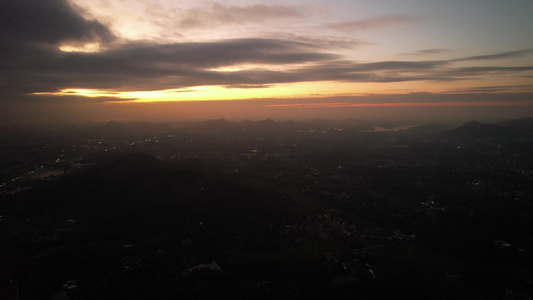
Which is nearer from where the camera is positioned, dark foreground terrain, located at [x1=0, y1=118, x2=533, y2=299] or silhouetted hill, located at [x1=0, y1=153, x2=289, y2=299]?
dark foreground terrain, located at [x1=0, y1=118, x2=533, y2=299]

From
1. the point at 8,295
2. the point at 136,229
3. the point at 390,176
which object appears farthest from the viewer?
the point at 390,176

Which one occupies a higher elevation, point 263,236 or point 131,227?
point 131,227

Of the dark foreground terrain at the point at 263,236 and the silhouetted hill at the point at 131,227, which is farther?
the silhouetted hill at the point at 131,227

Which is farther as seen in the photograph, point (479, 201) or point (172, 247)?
point (479, 201)

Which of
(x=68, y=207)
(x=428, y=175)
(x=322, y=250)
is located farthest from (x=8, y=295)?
(x=428, y=175)

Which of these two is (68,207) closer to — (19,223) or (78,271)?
(19,223)

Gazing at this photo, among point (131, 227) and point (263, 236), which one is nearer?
point (263, 236)

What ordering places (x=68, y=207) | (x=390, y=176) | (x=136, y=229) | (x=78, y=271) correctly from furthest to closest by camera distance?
(x=390, y=176), (x=68, y=207), (x=136, y=229), (x=78, y=271)
